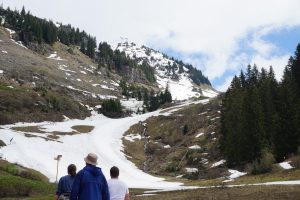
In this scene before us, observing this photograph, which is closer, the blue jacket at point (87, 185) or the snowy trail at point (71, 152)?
the blue jacket at point (87, 185)

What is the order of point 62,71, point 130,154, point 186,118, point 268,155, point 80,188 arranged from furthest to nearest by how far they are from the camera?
point 62,71
point 186,118
point 130,154
point 268,155
point 80,188

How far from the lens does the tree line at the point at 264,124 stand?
57344 mm

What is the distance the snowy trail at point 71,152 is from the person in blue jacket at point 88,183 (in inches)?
1499

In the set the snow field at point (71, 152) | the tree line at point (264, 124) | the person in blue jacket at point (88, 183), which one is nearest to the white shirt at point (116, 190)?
the person in blue jacket at point (88, 183)

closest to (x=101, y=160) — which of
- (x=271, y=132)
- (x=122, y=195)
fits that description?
(x=271, y=132)

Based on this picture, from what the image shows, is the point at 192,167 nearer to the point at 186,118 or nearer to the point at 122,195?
the point at 186,118

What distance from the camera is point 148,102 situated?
188 metres

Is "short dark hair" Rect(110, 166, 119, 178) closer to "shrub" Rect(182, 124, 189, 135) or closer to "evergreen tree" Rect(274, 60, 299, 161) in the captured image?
"evergreen tree" Rect(274, 60, 299, 161)

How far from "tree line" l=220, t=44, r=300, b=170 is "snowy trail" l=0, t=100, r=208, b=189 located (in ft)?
37.1

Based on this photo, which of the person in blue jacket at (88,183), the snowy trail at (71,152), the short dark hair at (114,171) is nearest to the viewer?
the person in blue jacket at (88,183)

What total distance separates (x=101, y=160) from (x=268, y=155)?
34.0 metres

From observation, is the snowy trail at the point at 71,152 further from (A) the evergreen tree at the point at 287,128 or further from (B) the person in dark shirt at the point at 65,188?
(B) the person in dark shirt at the point at 65,188

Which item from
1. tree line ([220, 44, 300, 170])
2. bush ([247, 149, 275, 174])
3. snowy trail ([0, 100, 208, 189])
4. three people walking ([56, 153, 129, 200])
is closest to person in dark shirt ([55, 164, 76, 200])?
three people walking ([56, 153, 129, 200])

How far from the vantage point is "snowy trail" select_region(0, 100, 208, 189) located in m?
61.4
